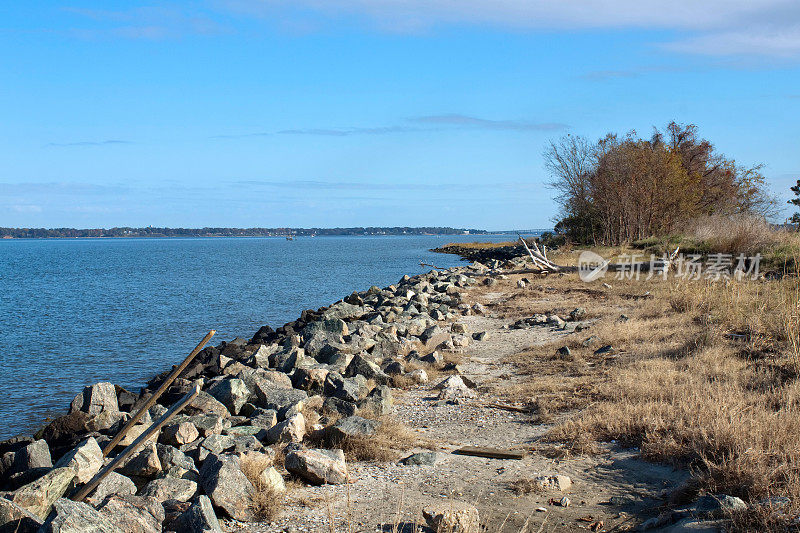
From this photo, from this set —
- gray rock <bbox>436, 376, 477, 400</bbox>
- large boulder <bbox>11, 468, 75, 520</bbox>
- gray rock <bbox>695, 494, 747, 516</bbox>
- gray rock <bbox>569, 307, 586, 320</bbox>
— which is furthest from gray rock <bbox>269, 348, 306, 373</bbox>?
gray rock <bbox>695, 494, 747, 516</bbox>

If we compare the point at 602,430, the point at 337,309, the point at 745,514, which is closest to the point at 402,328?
the point at 337,309

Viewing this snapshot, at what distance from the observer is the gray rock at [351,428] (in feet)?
21.3

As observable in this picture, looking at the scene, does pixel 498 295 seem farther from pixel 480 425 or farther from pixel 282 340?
pixel 480 425

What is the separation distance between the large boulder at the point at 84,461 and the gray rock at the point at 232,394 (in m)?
2.33

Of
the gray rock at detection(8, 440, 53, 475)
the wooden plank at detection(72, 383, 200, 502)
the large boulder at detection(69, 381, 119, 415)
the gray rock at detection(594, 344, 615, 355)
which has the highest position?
the wooden plank at detection(72, 383, 200, 502)

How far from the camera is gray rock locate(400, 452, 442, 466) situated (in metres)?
6.07

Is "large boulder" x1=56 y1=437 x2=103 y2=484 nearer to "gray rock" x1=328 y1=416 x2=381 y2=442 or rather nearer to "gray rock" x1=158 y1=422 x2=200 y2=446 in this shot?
"gray rock" x1=158 y1=422 x2=200 y2=446

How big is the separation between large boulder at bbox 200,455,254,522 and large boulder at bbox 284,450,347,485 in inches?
19.9

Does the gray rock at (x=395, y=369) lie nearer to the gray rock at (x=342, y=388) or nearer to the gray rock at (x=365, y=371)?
the gray rock at (x=365, y=371)

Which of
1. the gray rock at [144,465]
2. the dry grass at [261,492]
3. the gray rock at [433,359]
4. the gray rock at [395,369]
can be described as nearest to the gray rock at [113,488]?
the gray rock at [144,465]

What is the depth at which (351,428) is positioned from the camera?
259 inches

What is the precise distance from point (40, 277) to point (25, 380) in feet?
134

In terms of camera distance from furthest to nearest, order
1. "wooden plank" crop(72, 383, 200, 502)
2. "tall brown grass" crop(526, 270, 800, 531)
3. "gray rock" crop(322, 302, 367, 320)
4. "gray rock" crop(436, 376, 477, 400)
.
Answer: "gray rock" crop(322, 302, 367, 320) → "gray rock" crop(436, 376, 477, 400) → "tall brown grass" crop(526, 270, 800, 531) → "wooden plank" crop(72, 383, 200, 502)

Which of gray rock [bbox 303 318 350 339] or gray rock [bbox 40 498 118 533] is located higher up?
gray rock [bbox 40 498 118 533]
